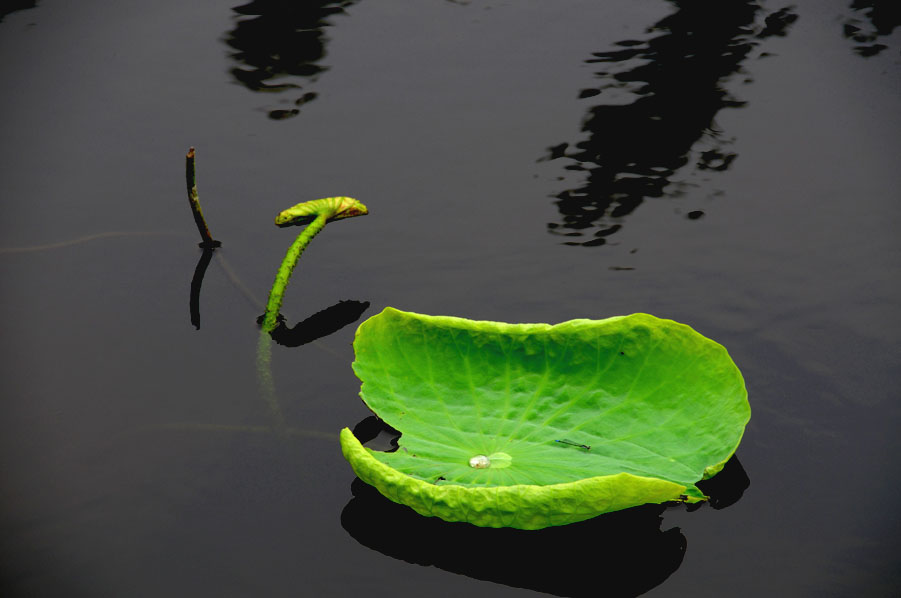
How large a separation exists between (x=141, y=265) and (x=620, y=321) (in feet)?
4.76

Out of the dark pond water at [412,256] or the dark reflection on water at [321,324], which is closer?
the dark pond water at [412,256]

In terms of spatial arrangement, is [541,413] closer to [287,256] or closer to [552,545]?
[552,545]

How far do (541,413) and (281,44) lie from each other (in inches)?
87.1

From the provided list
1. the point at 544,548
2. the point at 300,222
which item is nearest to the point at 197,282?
the point at 300,222

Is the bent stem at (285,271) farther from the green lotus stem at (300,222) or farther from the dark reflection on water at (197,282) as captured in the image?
the dark reflection on water at (197,282)

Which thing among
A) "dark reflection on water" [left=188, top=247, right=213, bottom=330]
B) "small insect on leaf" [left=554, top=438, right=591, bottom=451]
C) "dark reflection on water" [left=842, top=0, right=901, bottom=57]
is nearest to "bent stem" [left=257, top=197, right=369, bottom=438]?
"dark reflection on water" [left=188, top=247, right=213, bottom=330]

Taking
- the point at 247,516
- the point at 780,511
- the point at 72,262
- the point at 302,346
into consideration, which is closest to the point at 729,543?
the point at 780,511

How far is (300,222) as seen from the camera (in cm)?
209

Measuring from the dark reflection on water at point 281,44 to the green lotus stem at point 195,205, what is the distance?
72 cm

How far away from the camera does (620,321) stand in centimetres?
167

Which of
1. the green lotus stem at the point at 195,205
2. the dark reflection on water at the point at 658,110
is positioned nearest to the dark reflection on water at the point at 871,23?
the dark reflection on water at the point at 658,110

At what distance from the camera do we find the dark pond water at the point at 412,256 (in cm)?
159

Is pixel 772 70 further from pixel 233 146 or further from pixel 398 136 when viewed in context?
pixel 233 146

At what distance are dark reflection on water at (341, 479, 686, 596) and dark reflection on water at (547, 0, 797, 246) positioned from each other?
1.00m
